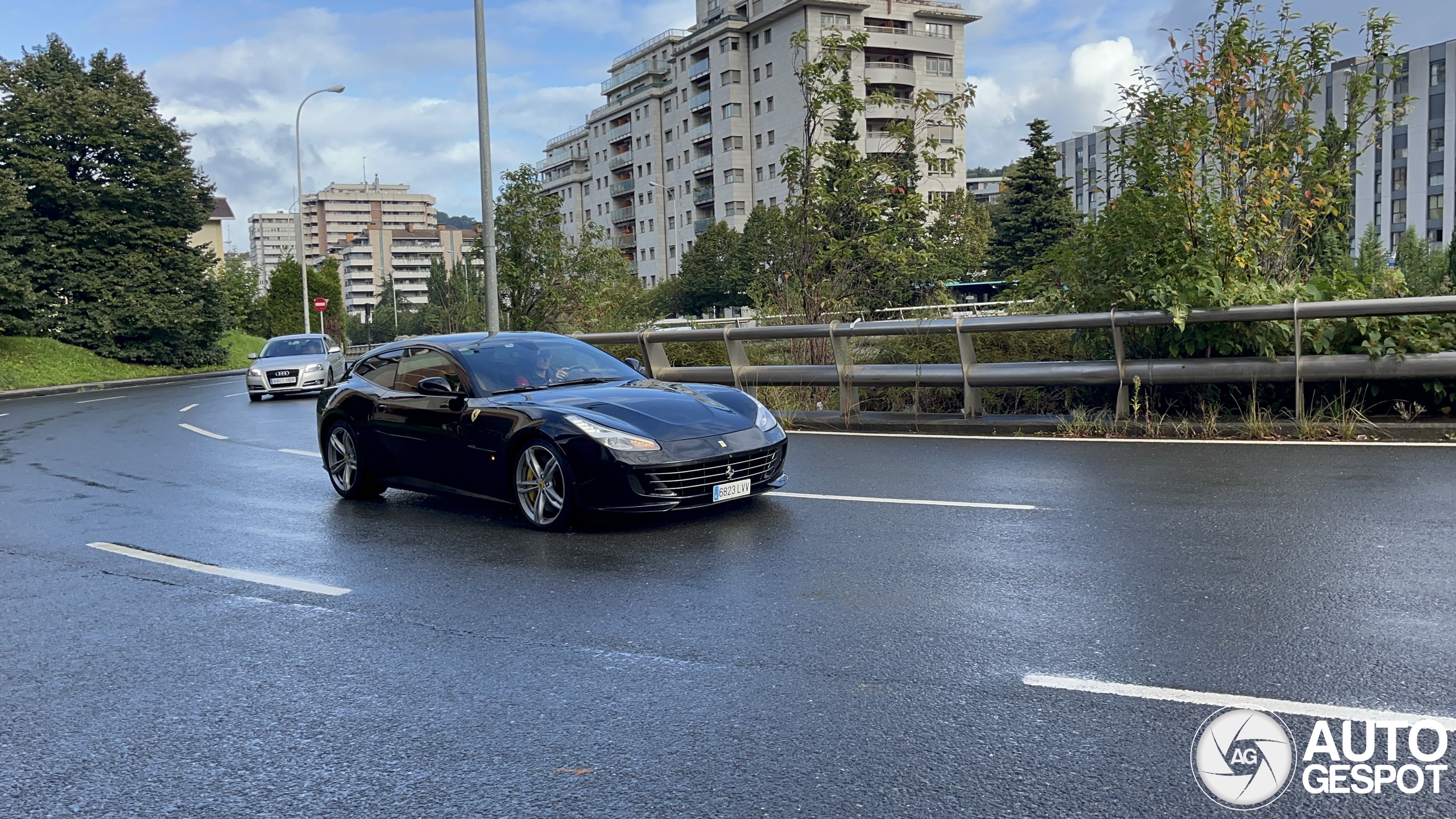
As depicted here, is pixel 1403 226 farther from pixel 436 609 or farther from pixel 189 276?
pixel 436 609

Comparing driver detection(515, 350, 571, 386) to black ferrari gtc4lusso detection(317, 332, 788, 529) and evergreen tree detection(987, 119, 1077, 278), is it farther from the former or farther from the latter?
evergreen tree detection(987, 119, 1077, 278)

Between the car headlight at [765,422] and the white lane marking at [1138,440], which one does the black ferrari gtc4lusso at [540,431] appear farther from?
the white lane marking at [1138,440]

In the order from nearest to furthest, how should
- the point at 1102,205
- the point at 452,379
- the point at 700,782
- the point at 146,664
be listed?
the point at 700,782 → the point at 146,664 → the point at 452,379 → the point at 1102,205

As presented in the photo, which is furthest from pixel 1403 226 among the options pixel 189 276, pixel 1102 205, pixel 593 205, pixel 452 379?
pixel 452 379

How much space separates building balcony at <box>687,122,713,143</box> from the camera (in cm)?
10275

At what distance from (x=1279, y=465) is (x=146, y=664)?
7783mm

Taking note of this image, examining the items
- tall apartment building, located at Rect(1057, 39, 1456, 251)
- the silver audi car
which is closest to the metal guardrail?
the silver audi car

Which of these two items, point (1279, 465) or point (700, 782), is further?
point (1279, 465)

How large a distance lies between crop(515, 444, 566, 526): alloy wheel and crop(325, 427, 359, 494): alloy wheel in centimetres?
224

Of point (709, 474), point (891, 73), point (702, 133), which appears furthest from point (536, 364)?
point (702, 133)

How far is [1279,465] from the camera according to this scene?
351 inches

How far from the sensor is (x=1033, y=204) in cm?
6494

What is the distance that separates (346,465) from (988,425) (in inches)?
246

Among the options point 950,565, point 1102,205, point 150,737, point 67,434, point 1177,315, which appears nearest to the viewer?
point 150,737
